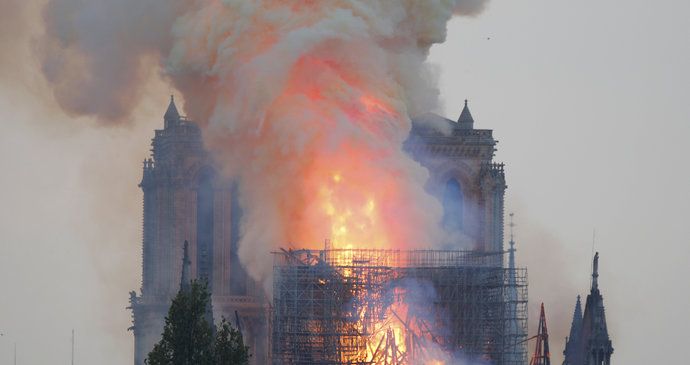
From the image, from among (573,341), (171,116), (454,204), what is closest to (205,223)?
(171,116)

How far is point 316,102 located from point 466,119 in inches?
754

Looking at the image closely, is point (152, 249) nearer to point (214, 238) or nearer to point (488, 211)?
point (214, 238)

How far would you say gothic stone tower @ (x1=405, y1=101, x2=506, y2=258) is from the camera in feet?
525

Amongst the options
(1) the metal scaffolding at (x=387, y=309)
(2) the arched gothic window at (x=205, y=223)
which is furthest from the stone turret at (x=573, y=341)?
(2) the arched gothic window at (x=205, y=223)

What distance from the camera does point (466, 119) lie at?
6457 inches

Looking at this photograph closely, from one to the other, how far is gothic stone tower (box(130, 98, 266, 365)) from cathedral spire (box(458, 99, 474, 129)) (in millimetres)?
12427

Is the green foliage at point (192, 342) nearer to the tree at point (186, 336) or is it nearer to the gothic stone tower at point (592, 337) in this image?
the tree at point (186, 336)

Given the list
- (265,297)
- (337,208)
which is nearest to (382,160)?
(337,208)

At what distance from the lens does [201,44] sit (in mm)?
149125

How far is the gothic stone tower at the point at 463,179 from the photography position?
160125mm

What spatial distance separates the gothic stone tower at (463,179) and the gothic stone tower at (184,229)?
995 centimetres

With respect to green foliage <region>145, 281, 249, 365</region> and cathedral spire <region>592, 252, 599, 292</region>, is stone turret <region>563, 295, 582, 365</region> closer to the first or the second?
cathedral spire <region>592, 252, 599, 292</region>

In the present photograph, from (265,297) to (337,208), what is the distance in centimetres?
1338

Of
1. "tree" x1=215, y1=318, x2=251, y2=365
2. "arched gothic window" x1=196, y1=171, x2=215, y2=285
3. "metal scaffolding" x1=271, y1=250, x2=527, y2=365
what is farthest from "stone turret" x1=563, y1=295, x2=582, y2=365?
"tree" x1=215, y1=318, x2=251, y2=365
